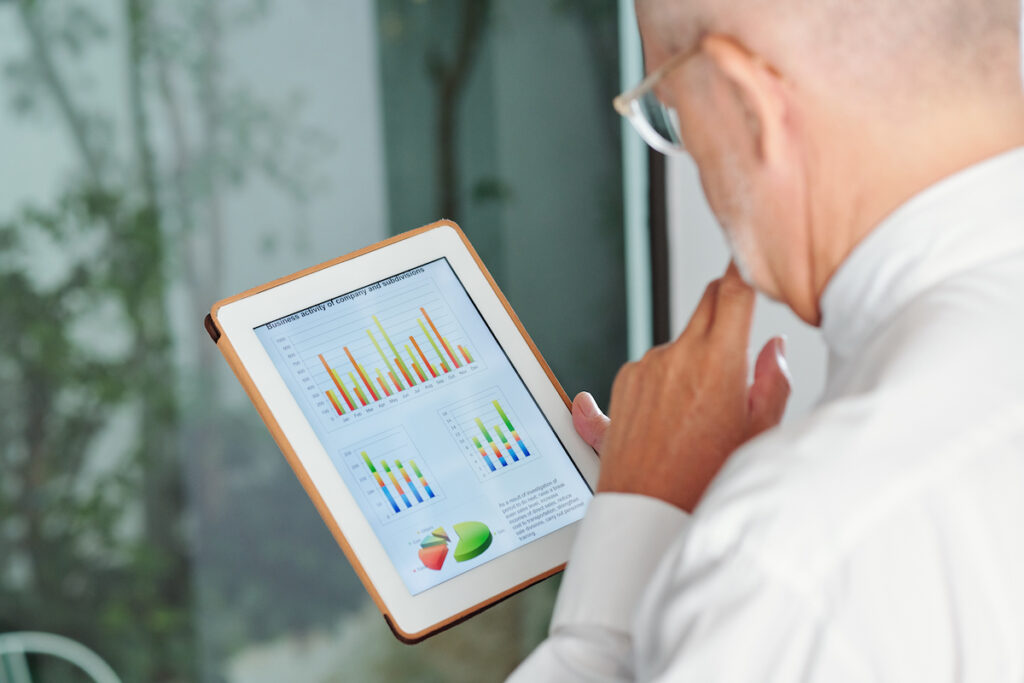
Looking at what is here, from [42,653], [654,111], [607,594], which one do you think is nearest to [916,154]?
[654,111]

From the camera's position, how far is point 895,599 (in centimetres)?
40

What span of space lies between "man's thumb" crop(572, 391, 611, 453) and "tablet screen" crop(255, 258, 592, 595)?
23 millimetres

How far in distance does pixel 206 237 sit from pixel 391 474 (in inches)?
31.7

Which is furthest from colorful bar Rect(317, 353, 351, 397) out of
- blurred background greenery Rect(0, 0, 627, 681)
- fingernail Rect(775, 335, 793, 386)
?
blurred background greenery Rect(0, 0, 627, 681)

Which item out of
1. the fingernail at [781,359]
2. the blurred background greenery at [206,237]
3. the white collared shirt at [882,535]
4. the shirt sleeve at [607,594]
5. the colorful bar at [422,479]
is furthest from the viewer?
the blurred background greenery at [206,237]

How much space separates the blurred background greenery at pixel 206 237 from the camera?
4.31 feet

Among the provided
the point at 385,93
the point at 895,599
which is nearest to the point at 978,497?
the point at 895,599

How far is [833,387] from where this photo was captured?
50 centimetres

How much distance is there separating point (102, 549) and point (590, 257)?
3.00ft

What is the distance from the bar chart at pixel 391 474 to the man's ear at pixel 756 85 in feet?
1.21

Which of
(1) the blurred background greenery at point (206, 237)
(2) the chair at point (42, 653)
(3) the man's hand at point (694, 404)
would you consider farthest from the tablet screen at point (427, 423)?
(2) the chair at point (42, 653)

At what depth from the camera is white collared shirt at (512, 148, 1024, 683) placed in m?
0.39

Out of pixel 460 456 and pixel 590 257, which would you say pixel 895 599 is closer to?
pixel 460 456

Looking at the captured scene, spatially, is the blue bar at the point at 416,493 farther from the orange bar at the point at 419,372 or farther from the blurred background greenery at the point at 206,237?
the blurred background greenery at the point at 206,237
